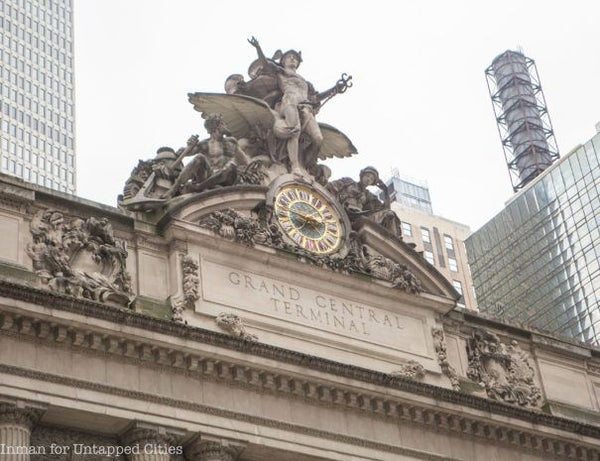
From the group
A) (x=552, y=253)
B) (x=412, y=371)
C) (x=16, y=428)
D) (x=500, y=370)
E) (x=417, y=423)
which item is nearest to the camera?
(x=16, y=428)

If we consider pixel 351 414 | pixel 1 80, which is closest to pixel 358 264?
pixel 351 414

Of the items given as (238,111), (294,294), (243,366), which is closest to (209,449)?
(243,366)

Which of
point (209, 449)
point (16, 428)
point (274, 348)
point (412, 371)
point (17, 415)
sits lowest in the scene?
point (16, 428)

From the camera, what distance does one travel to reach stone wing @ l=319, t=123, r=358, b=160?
4109cm

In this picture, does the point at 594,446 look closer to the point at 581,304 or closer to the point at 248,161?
the point at 248,161

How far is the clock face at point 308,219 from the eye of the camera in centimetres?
3716

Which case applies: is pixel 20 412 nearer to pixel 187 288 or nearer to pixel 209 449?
pixel 209 449

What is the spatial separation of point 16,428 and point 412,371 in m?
11.7

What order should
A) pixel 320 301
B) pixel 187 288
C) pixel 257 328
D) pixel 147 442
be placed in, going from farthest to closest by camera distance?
pixel 320 301
pixel 257 328
pixel 187 288
pixel 147 442

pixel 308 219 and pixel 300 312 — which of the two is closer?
pixel 300 312

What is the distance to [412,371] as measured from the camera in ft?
120

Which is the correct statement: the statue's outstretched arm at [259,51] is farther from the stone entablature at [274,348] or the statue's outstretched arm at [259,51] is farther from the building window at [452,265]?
the building window at [452,265]

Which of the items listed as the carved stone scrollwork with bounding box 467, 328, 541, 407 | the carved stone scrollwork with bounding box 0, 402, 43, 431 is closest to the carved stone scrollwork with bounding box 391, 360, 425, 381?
the carved stone scrollwork with bounding box 467, 328, 541, 407

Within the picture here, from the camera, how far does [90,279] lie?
106 ft
